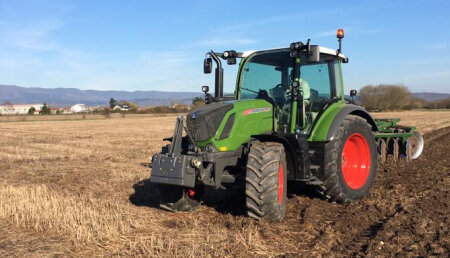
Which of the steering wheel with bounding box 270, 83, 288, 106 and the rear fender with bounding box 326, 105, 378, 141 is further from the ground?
the steering wheel with bounding box 270, 83, 288, 106

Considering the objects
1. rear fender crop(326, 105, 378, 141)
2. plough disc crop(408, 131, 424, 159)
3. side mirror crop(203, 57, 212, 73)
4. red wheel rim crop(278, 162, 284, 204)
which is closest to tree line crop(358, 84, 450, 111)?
plough disc crop(408, 131, 424, 159)

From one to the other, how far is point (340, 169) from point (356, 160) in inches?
39.8

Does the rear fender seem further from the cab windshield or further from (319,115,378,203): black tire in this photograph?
the cab windshield

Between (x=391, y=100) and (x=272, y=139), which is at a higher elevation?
(x=391, y=100)

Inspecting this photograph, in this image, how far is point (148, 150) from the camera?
1439 centimetres

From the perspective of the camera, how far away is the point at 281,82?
6.58m

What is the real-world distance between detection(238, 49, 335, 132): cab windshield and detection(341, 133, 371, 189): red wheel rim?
870 mm

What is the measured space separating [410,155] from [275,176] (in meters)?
5.51

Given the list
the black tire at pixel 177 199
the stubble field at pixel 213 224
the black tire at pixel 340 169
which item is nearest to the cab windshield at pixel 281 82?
the black tire at pixel 340 169

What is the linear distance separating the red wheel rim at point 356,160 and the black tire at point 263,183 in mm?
2071

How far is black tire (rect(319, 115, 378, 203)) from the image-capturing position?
20.0ft

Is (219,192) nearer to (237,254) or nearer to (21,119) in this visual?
(237,254)

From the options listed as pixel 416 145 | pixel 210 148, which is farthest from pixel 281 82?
pixel 416 145

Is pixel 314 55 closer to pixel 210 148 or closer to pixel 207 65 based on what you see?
pixel 207 65
